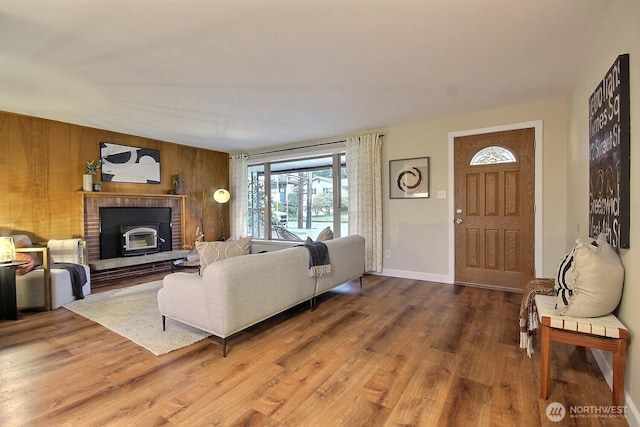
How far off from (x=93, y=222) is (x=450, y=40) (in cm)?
533

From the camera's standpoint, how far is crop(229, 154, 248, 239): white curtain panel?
260 inches

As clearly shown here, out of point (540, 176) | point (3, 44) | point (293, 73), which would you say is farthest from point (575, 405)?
point (3, 44)

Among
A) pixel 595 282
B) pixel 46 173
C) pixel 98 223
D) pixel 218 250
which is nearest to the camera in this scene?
pixel 595 282

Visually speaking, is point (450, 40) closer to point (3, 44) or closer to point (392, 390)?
point (392, 390)

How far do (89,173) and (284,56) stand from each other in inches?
156

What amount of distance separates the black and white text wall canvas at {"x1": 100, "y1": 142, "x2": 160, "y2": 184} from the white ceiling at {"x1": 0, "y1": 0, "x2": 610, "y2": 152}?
86 centimetres

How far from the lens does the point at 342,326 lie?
2.86 m

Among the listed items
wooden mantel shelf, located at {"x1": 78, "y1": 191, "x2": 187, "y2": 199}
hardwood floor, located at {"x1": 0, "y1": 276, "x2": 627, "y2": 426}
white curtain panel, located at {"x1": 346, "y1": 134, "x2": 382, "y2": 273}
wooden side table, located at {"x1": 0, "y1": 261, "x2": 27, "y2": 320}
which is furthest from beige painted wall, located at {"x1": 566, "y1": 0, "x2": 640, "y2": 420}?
wooden mantel shelf, located at {"x1": 78, "y1": 191, "x2": 187, "y2": 199}

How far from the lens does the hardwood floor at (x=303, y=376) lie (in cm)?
165

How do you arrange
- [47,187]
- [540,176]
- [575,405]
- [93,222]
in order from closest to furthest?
[575,405], [540,176], [47,187], [93,222]

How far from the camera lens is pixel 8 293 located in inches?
119

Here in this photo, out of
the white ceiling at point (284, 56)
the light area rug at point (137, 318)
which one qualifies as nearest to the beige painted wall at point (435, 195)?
the white ceiling at point (284, 56)

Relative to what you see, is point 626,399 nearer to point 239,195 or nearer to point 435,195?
point 435,195

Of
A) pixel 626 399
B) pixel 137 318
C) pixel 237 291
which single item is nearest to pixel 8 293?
pixel 137 318
